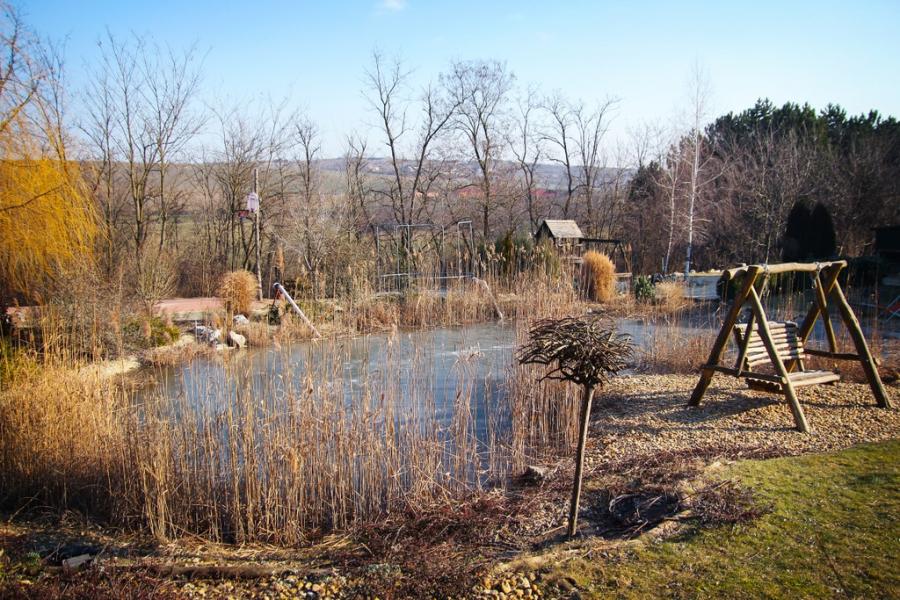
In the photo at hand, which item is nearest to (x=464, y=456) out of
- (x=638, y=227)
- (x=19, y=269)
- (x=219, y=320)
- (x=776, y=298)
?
(x=19, y=269)

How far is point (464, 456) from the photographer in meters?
4.31

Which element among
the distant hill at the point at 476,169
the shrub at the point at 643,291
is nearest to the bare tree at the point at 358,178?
the distant hill at the point at 476,169

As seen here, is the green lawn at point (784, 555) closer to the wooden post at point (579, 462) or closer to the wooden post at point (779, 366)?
the wooden post at point (579, 462)

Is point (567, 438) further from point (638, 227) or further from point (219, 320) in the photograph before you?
point (638, 227)

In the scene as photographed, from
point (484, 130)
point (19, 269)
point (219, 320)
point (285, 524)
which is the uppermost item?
point (484, 130)

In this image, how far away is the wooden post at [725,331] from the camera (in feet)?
16.4

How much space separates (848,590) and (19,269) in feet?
22.1

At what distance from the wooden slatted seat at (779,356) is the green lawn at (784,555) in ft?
4.93

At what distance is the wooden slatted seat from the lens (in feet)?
17.1

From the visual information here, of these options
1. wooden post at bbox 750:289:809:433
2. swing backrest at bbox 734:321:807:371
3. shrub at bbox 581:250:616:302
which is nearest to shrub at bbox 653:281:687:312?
shrub at bbox 581:250:616:302

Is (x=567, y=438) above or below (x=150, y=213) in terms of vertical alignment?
below

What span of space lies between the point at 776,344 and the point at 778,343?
0.03 metres

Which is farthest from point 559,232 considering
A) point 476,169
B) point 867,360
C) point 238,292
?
point 867,360

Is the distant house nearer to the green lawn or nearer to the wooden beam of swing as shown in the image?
the wooden beam of swing
